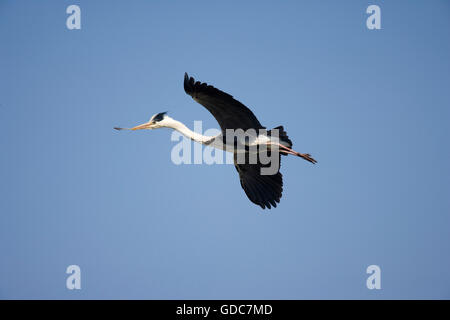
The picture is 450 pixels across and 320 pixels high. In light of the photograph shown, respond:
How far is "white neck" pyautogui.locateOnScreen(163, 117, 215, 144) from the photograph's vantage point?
820 cm

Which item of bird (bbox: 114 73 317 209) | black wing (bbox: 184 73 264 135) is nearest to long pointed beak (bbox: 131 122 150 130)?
bird (bbox: 114 73 317 209)

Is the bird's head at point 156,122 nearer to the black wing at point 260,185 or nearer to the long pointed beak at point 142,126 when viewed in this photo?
the long pointed beak at point 142,126

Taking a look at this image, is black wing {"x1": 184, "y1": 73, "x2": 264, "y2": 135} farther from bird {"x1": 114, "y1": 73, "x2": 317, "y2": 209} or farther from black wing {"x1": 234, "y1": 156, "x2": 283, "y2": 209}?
black wing {"x1": 234, "y1": 156, "x2": 283, "y2": 209}

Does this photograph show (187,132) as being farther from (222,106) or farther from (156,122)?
(222,106)

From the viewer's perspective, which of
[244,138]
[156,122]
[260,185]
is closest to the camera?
[244,138]

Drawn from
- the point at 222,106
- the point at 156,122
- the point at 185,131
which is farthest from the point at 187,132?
the point at 222,106

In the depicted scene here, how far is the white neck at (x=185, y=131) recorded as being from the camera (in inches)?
323

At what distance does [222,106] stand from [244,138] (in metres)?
0.79

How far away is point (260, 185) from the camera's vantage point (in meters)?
8.96
